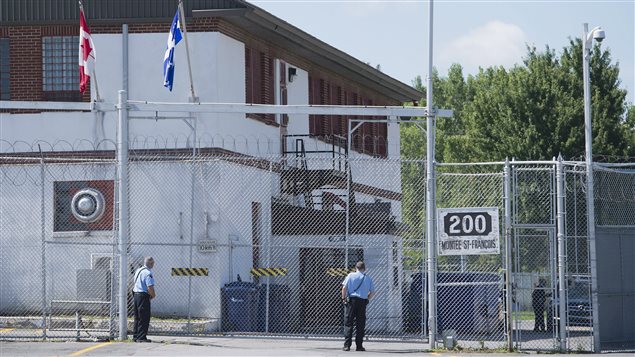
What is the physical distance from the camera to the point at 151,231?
25.9 metres

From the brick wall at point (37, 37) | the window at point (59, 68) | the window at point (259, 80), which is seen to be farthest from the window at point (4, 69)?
the window at point (259, 80)

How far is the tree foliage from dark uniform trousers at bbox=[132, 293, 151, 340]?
27.3m

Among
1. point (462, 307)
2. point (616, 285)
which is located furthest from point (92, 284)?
point (616, 285)

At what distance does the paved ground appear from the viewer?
18.9 meters

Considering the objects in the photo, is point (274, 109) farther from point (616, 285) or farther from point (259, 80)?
point (259, 80)

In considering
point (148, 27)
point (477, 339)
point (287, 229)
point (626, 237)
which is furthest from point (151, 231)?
point (626, 237)

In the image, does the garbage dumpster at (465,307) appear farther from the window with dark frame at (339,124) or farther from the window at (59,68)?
the window at (59,68)

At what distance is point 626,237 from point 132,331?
9.15m

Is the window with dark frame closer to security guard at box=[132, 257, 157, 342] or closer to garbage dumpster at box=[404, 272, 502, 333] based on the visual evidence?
garbage dumpster at box=[404, 272, 502, 333]

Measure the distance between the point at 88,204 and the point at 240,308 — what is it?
3966 millimetres

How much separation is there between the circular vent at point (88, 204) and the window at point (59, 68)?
4021mm

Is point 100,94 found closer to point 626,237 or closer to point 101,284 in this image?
point 101,284

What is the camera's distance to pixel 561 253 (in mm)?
19781

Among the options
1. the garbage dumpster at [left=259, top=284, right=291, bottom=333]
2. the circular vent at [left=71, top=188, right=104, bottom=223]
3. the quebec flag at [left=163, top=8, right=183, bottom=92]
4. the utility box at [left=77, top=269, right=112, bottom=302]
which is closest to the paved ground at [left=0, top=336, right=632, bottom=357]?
the garbage dumpster at [left=259, top=284, right=291, bottom=333]
